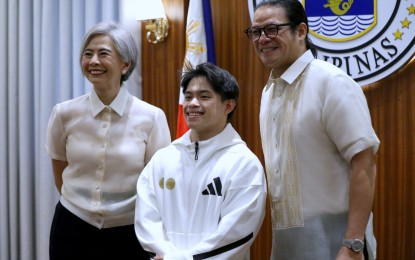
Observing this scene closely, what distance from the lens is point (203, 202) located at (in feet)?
6.44

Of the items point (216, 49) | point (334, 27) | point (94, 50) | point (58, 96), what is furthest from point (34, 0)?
point (334, 27)

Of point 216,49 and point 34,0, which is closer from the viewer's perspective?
point 216,49

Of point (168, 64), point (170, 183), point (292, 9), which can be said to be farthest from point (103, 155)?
point (168, 64)

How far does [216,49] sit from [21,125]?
1640 millimetres

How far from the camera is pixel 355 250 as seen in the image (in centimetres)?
174

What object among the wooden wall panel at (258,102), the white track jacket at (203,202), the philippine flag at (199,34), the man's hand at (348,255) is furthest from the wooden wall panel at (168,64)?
the man's hand at (348,255)

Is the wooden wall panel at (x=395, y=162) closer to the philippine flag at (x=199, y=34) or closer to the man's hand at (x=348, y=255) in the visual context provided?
the philippine flag at (x=199, y=34)

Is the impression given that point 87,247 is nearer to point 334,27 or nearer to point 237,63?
point 237,63

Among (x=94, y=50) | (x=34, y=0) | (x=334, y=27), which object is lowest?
(x=94, y=50)

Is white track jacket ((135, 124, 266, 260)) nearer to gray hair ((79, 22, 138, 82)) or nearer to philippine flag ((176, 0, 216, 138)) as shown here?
gray hair ((79, 22, 138, 82))

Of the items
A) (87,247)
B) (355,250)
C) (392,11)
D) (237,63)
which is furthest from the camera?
(237,63)

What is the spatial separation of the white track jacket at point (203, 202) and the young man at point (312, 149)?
0.12 meters

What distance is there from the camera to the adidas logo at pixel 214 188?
195cm

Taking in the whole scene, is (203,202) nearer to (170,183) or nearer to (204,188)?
(204,188)
